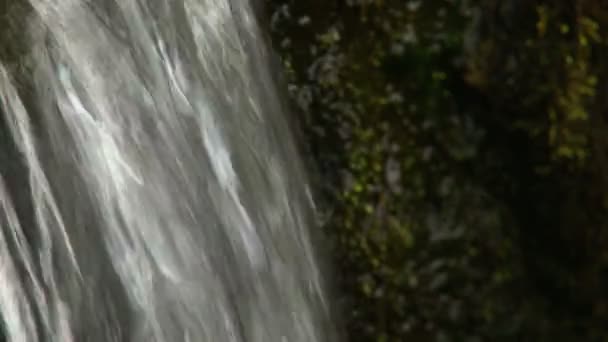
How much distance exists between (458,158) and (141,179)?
0.31 meters

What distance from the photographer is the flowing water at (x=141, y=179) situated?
556mm

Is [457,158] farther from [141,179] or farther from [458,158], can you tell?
[141,179]

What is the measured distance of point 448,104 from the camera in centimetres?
74

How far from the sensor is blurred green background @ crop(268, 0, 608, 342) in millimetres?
721

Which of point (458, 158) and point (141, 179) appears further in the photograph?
point (458, 158)

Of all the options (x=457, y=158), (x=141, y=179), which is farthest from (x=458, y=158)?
(x=141, y=179)

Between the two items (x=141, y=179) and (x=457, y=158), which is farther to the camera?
(x=457, y=158)

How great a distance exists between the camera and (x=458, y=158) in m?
0.75

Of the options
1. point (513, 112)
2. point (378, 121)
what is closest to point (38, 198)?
point (378, 121)

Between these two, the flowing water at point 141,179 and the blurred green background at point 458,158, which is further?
the blurred green background at point 458,158

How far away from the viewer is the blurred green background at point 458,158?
72 centimetres

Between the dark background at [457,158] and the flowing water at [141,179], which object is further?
the dark background at [457,158]

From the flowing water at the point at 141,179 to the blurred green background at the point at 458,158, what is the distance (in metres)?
0.09

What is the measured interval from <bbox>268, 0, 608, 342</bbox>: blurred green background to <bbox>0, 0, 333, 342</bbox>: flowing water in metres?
0.09
